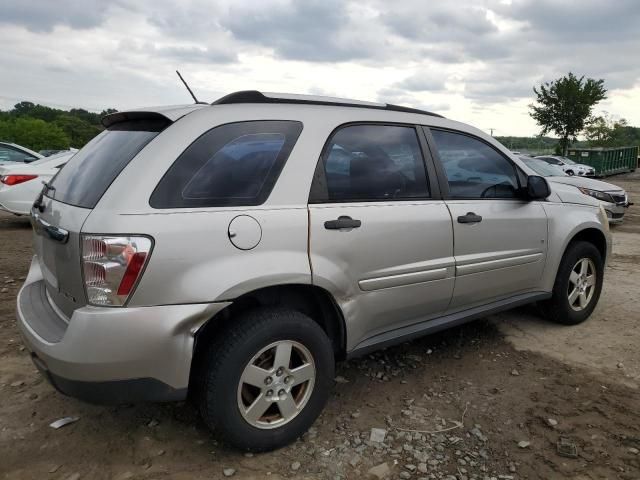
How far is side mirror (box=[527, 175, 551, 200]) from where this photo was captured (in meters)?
3.49

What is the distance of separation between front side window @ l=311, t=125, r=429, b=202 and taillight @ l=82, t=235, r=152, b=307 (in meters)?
0.88

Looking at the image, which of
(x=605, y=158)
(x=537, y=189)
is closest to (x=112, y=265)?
(x=537, y=189)

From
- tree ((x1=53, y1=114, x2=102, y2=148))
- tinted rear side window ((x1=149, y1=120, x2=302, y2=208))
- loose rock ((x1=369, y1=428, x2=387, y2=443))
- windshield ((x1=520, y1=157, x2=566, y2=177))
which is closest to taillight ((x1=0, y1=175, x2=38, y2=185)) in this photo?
tinted rear side window ((x1=149, y1=120, x2=302, y2=208))

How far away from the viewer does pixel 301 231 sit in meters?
2.40

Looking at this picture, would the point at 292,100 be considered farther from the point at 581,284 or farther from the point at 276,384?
the point at 581,284

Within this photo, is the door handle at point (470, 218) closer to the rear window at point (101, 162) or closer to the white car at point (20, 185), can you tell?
the rear window at point (101, 162)

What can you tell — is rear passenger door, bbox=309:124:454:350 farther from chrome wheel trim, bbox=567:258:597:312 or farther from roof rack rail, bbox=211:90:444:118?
chrome wheel trim, bbox=567:258:597:312

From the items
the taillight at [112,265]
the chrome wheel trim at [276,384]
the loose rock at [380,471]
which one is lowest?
the loose rock at [380,471]

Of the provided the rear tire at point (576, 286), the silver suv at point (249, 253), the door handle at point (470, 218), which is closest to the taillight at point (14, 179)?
the silver suv at point (249, 253)

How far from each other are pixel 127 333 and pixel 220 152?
887 mm

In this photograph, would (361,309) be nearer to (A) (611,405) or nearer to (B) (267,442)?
(B) (267,442)

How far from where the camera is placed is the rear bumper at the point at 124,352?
202cm

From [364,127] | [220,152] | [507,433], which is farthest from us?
[364,127]

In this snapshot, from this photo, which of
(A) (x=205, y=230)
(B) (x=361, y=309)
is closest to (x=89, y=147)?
(A) (x=205, y=230)
